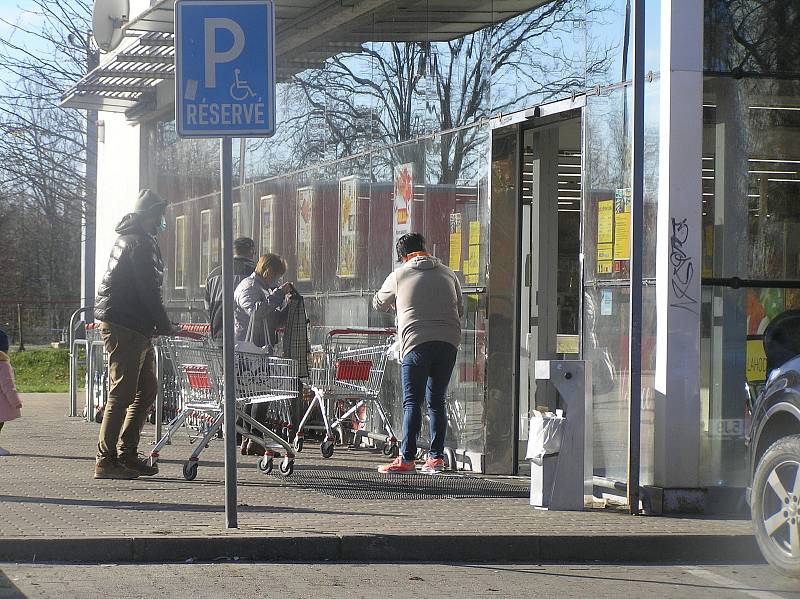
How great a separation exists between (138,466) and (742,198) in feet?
16.6

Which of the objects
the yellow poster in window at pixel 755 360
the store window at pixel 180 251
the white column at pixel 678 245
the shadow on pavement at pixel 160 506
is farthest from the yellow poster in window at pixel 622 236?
the store window at pixel 180 251

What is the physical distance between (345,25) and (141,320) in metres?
5.20

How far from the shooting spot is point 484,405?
11.9m

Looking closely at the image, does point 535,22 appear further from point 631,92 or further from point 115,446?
point 115,446

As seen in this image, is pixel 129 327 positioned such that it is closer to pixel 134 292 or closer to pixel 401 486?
pixel 134 292

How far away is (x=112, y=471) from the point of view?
36.4ft

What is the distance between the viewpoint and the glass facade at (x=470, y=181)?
396 inches

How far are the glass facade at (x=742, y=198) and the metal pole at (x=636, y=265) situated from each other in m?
0.54

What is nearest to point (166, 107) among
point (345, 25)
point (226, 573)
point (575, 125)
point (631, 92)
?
point (345, 25)

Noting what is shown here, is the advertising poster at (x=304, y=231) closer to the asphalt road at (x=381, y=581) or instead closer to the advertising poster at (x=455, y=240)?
the advertising poster at (x=455, y=240)

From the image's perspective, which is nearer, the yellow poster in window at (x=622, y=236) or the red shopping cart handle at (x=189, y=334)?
the yellow poster in window at (x=622, y=236)

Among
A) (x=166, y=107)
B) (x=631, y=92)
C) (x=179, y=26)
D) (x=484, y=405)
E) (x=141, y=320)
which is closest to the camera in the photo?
(x=179, y=26)

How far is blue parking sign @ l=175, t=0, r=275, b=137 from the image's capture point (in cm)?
809

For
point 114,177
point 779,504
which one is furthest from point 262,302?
point 114,177
